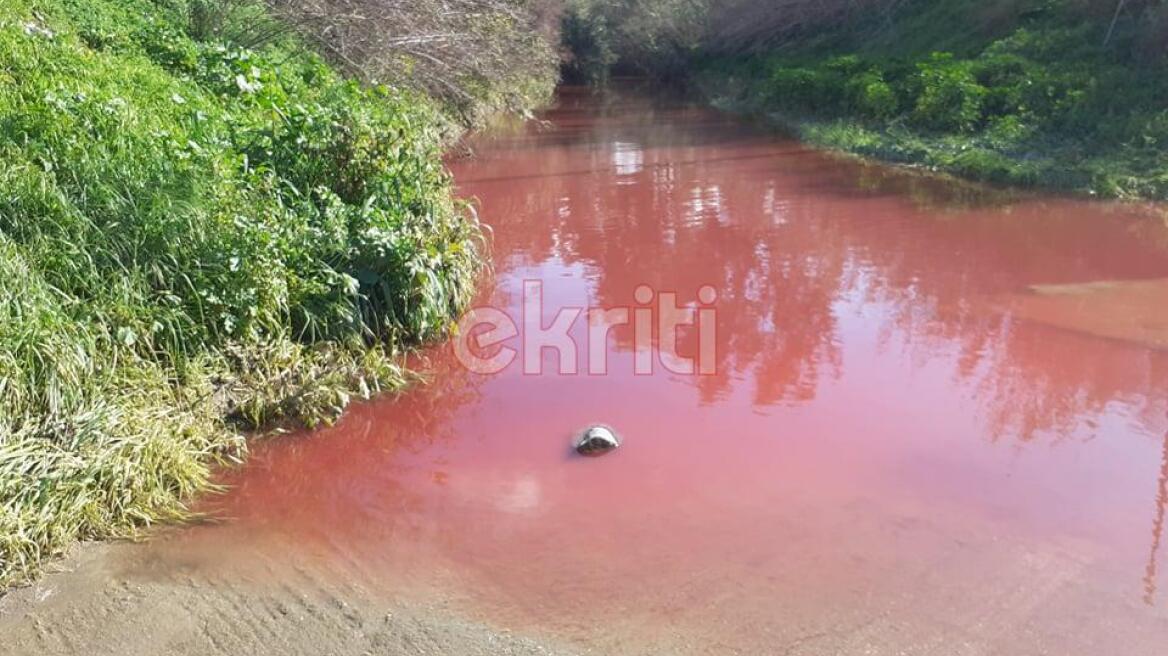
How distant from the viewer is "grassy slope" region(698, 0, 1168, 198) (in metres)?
13.5

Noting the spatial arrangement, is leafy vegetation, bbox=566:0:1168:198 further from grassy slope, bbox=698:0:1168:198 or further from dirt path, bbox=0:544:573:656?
dirt path, bbox=0:544:573:656

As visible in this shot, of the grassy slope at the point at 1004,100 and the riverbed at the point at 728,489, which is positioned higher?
the grassy slope at the point at 1004,100

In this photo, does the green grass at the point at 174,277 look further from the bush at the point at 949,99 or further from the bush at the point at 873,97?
the bush at the point at 873,97

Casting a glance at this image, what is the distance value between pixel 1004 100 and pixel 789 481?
13.3 meters

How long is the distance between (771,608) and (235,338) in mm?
3556

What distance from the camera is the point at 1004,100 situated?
1611cm

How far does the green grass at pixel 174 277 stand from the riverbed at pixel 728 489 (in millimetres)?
336

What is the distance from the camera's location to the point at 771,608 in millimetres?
4098

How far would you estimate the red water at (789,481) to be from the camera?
411cm

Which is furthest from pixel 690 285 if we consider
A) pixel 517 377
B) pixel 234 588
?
pixel 234 588

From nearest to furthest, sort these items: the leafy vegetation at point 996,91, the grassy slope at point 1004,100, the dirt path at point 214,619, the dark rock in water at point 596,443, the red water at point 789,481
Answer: the dirt path at point 214,619 → the red water at point 789,481 → the dark rock in water at point 596,443 → the grassy slope at point 1004,100 → the leafy vegetation at point 996,91

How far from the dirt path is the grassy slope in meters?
11.6

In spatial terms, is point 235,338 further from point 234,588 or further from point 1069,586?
point 1069,586

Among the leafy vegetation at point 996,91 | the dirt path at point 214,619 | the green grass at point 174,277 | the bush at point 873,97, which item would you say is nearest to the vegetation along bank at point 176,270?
the green grass at point 174,277
